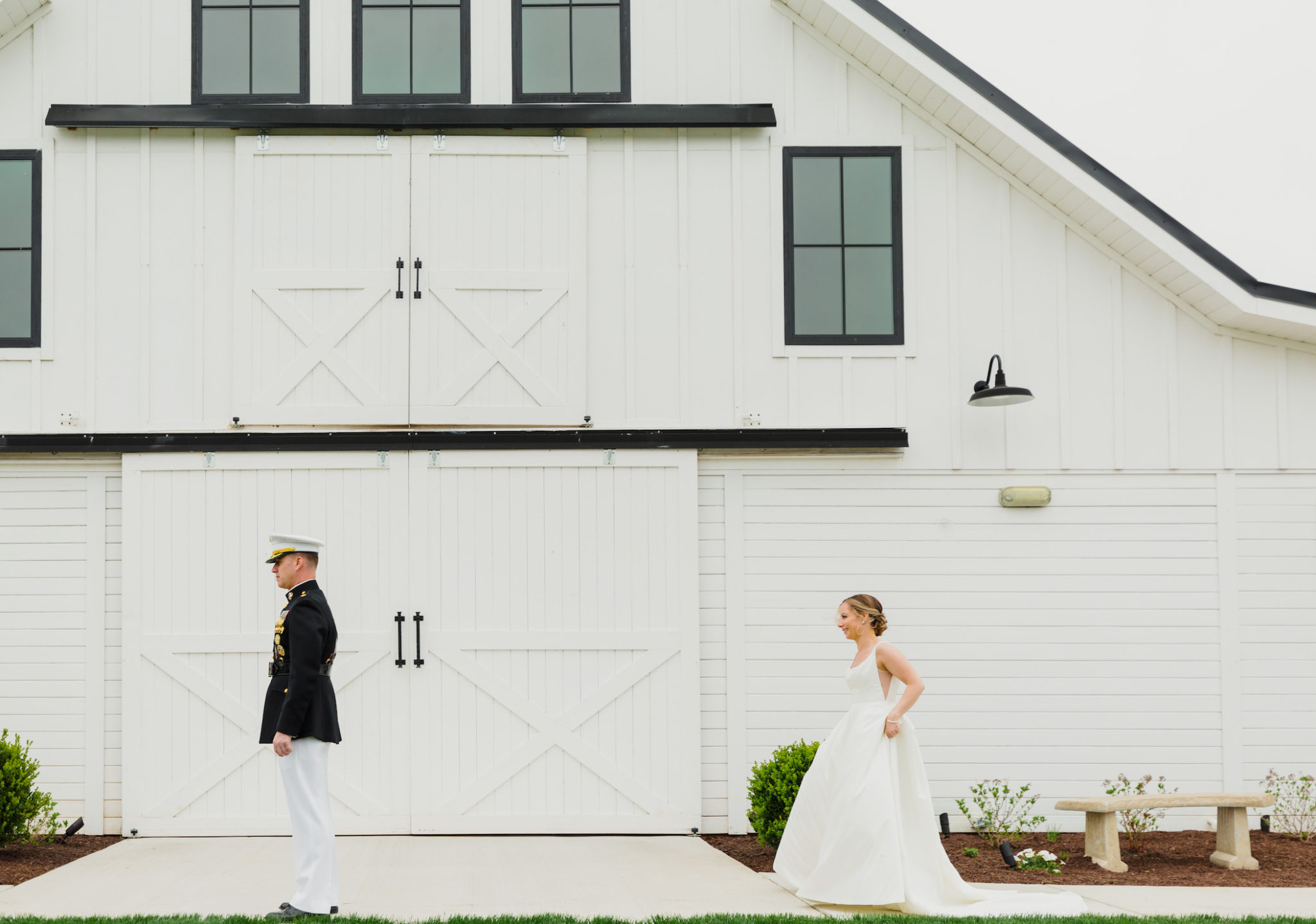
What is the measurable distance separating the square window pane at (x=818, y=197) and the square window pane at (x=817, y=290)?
14 cm

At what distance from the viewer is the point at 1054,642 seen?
343 inches

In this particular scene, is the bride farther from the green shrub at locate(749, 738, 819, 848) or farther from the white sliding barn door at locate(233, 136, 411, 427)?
the white sliding barn door at locate(233, 136, 411, 427)

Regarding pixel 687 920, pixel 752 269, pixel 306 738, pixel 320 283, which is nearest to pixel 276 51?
pixel 320 283

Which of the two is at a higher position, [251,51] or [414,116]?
[251,51]

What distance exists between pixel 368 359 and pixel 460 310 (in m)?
0.78

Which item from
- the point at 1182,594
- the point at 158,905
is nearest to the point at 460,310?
the point at 158,905

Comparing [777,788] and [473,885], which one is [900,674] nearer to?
[777,788]

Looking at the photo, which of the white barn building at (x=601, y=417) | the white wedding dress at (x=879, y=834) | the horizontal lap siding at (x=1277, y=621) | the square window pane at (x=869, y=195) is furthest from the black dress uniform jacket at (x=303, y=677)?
the horizontal lap siding at (x=1277, y=621)

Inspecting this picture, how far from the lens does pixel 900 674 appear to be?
6312 mm

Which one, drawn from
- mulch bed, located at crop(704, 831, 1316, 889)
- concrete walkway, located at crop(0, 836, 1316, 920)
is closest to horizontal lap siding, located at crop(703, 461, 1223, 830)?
mulch bed, located at crop(704, 831, 1316, 889)

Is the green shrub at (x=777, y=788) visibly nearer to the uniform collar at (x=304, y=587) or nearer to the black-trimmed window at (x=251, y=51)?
the uniform collar at (x=304, y=587)

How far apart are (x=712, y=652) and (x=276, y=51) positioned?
5.78m

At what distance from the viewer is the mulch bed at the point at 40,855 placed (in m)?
7.04

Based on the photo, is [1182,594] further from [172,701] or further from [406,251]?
[172,701]
